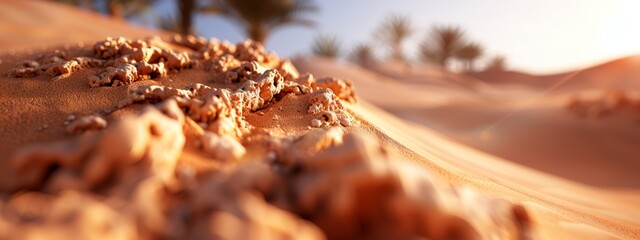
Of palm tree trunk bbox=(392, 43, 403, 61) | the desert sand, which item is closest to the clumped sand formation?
the desert sand

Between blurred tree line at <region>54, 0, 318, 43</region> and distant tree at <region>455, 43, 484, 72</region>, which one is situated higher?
distant tree at <region>455, 43, 484, 72</region>

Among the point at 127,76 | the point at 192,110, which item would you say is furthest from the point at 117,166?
the point at 127,76

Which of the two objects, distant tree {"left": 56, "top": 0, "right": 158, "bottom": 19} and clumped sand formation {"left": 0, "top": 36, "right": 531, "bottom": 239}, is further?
distant tree {"left": 56, "top": 0, "right": 158, "bottom": 19}

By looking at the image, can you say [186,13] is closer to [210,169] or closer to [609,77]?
[210,169]

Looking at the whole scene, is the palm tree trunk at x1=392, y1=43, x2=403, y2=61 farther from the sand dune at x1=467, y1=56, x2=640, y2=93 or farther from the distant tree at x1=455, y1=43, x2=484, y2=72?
the sand dune at x1=467, y1=56, x2=640, y2=93

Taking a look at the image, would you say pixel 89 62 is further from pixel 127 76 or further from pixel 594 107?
pixel 594 107

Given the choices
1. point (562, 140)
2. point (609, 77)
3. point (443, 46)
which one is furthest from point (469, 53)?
point (562, 140)
